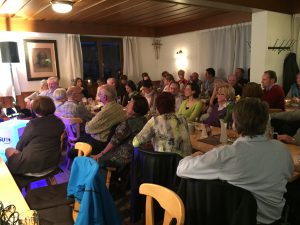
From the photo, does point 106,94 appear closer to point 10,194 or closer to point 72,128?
point 72,128

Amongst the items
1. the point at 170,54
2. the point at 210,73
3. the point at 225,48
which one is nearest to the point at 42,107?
the point at 210,73

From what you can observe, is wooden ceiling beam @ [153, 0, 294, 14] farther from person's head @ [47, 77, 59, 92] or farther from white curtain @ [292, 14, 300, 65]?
person's head @ [47, 77, 59, 92]

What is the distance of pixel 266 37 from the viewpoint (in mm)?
4551

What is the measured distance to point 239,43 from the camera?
20.2 feet

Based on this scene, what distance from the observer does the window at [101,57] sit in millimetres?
7250

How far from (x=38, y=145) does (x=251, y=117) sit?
1817mm

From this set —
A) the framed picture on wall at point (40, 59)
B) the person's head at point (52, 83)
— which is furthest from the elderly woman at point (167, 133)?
the framed picture on wall at point (40, 59)

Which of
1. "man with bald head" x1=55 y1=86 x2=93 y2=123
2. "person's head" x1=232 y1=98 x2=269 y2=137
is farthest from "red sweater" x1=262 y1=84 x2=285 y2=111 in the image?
"man with bald head" x1=55 y1=86 x2=93 y2=123

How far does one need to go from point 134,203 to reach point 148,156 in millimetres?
529

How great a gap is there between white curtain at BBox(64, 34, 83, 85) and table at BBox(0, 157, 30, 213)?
5.24 m

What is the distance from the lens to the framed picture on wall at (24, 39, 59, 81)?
6.20 metres

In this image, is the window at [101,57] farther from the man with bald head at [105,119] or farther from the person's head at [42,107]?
the person's head at [42,107]

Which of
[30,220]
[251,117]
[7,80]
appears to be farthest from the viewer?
[7,80]

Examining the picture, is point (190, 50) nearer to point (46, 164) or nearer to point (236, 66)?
point (236, 66)
